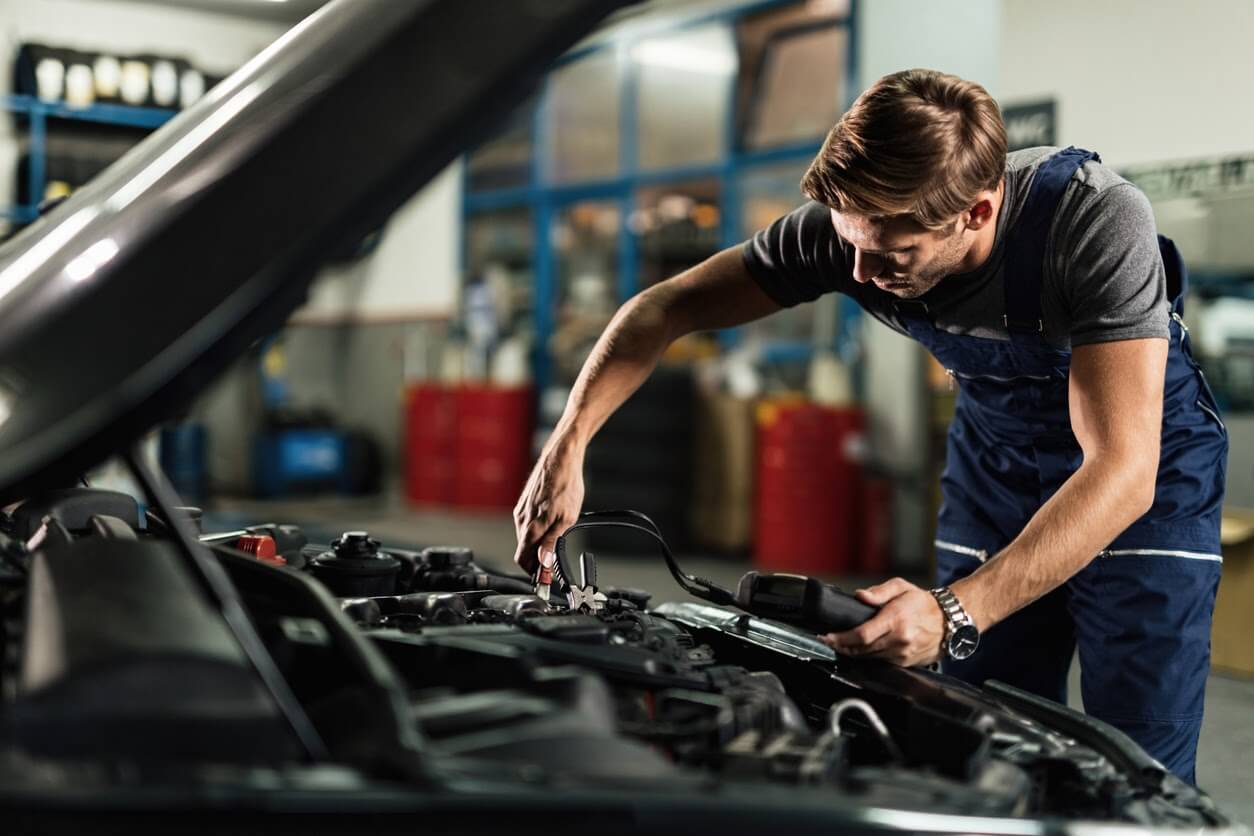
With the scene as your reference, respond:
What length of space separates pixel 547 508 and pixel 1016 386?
73 cm

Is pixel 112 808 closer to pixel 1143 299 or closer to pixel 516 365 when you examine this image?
pixel 1143 299

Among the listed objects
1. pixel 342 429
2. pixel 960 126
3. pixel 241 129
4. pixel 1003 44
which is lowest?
pixel 342 429

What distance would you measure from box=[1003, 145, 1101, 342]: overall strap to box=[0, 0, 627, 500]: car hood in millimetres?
832

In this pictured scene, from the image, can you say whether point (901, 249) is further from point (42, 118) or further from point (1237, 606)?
point (42, 118)

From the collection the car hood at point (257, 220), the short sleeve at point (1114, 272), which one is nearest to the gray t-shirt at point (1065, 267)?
the short sleeve at point (1114, 272)

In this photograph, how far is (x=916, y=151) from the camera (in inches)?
60.4

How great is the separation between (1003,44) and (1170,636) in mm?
4173

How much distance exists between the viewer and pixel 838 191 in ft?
5.25

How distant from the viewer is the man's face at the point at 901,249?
5.29 ft

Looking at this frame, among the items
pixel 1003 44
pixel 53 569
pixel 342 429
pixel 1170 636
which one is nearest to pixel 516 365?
pixel 342 429

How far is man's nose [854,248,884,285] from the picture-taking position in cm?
168

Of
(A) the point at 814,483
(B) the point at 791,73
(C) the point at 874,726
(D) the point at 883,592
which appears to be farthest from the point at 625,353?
(B) the point at 791,73

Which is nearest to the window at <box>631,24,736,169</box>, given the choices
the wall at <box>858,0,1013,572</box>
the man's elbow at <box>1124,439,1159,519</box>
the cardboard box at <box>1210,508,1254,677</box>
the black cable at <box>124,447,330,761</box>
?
the wall at <box>858,0,1013,572</box>

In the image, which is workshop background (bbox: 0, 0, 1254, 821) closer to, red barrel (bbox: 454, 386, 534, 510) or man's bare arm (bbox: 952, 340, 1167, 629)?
red barrel (bbox: 454, 386, 534, 510)
